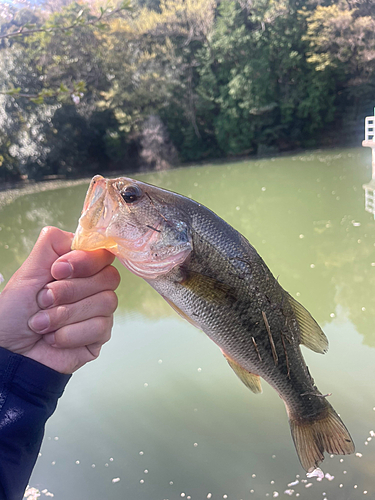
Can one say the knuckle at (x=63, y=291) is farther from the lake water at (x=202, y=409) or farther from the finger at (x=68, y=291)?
the lake water at (x=202, y=409)

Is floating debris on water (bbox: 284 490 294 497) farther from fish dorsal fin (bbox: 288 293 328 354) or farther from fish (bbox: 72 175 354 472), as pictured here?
fish dorsal fin (bbox: 288 293 328 354)

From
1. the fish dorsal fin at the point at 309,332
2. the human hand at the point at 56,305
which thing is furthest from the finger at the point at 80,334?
the fish dorsal fin at the point at 309,332

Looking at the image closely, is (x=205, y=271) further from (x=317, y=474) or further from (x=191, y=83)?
(x=191, y=83)

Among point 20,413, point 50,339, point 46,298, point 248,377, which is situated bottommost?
point 20,413

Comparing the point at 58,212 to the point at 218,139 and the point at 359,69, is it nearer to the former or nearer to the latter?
the point at 218,139

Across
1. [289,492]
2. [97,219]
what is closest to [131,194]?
[97,219]

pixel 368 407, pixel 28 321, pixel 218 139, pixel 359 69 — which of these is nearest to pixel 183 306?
pixel 28 321

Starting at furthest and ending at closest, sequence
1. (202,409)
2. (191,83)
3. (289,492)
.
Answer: (191,83) → (202,409) → (289,492)

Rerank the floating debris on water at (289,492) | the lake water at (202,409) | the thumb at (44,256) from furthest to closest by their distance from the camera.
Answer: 1. the lake water at (202,409)
2. the floating debris on water at (289,492)
3. the thumb at (44,256)
